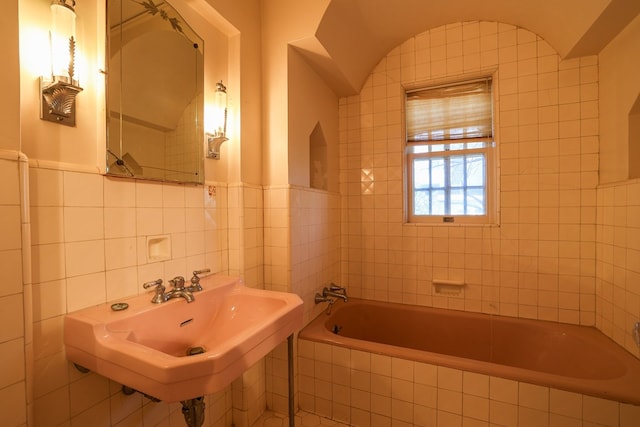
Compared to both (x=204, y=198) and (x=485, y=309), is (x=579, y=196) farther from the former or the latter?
(x=204, y=198)

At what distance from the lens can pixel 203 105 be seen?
4.74ft

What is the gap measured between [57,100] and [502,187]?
250 cm

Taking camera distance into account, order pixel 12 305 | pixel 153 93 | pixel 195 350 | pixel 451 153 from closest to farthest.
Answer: pixel 12 305 → pixel 195 350 → pixel 153 93 → pixel 451 153

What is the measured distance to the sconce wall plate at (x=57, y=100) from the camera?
87 cm

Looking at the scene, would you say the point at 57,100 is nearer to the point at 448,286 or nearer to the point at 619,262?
the point at 448,286

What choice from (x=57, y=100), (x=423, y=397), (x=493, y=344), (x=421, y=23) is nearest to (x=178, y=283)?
(x=57, y=100)

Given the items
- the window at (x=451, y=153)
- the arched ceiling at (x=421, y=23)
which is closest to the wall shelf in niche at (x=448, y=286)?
the window at (x=451, y=153)

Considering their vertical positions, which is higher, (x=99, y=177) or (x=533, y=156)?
(x=533, y=156)

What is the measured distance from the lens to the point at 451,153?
227cm

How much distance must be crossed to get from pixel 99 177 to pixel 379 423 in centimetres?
187

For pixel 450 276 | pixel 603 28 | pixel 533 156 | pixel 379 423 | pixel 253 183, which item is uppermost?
pixel 603 28

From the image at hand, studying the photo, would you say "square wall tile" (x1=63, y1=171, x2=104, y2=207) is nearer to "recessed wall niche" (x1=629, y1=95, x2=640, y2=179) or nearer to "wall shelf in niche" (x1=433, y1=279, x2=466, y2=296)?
"wall shelf in niche" (x1=433, y1=279, x2=466, y2=296)

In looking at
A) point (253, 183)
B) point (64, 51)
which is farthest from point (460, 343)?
point (64, 51)

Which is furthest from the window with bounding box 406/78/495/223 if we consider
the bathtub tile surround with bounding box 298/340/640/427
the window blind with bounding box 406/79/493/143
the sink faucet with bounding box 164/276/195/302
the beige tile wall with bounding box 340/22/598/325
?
the sink faucet with bounding box 164/276/195/302
